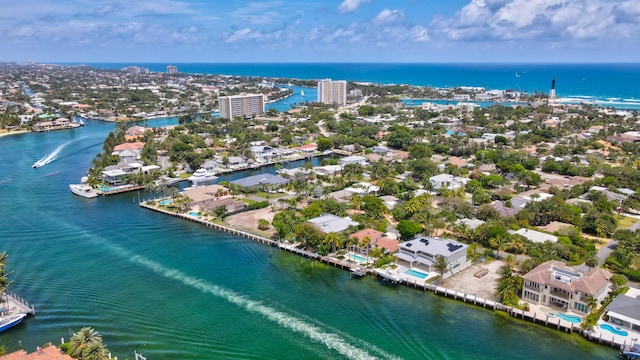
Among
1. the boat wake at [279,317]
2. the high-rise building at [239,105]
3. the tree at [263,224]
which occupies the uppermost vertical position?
the high-rise building at [239,105]

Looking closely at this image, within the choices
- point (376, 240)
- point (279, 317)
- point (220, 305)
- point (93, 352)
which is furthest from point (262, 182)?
point (93, 352)

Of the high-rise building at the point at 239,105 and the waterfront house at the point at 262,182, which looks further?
the high-rise building at the point at 239,105

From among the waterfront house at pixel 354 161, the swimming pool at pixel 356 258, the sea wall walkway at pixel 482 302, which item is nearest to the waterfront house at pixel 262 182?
the waterfront house at pixel 354 161

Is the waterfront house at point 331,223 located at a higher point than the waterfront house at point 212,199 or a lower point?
higher

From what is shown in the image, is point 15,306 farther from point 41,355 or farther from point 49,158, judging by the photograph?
point 49,158

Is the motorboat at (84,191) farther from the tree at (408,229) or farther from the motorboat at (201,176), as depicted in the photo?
the tree at (408,229)

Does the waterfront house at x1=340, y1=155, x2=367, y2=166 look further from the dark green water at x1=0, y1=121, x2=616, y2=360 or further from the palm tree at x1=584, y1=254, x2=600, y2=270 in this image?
the palm tree at x1=584, y1=254, x2=600, y2=270

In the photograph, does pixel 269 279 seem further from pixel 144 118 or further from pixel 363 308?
pixel 144 118
